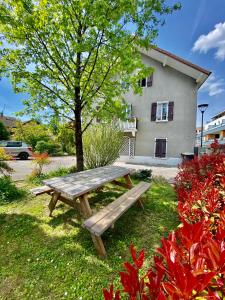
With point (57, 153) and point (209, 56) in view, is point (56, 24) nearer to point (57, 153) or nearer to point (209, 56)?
point (209, 56)

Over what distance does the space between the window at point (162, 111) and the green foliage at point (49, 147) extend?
497 inches

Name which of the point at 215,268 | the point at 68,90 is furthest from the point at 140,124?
the point at 215,268

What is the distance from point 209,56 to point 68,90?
14172mm

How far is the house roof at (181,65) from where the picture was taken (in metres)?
11.0

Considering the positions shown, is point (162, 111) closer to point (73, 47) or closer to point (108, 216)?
point (73, 47)

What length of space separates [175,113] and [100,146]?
25.4 ft

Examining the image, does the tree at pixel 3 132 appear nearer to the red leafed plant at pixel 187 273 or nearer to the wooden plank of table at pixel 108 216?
the wooden plank of table at pixel 108 216

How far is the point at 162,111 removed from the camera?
43.2ft

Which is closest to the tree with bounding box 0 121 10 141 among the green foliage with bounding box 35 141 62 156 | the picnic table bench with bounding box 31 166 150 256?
the green foliage with bounding box 35 141 62 156

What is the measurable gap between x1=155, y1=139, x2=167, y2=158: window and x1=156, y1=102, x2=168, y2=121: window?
1.72 meters

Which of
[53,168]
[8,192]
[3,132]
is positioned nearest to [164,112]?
[53,168]

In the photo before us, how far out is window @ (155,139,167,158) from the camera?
13.0m

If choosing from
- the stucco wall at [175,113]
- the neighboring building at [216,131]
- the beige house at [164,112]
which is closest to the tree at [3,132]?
the beige house at [164,112]

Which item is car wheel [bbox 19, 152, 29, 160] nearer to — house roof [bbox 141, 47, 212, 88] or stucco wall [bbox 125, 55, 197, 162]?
stucco wall [bbox 125, 55, 197, 162]
